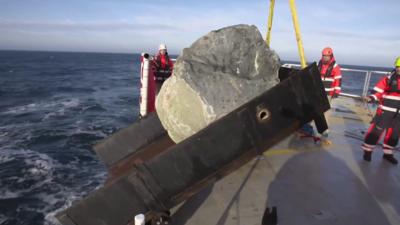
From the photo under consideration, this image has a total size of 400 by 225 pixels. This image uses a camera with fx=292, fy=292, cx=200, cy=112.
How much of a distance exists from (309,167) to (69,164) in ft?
22.5

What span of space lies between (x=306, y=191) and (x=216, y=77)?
2163 mm

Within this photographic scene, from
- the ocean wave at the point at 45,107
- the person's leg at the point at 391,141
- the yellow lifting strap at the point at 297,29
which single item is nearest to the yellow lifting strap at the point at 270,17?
the yellow lifting strap at the point at 297,29

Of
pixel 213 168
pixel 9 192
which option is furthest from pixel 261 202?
pixel 9 192

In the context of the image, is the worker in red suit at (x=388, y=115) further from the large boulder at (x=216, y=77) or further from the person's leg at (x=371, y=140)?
the large boulder at (x=216, y=77)

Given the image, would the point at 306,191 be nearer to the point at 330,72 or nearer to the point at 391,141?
the point at 391,141

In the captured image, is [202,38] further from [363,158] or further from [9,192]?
[9,192]

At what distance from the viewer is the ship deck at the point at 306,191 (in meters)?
3.22

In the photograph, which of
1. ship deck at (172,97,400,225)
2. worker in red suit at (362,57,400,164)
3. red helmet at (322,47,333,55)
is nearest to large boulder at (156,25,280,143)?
ship deck at (172,97,400,225)

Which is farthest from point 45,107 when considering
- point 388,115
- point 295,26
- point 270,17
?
point 388,115

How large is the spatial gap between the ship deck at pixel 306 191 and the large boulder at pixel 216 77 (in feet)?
3.40

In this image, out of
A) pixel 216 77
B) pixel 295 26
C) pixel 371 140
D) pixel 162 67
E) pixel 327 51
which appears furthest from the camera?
pixel 162 67

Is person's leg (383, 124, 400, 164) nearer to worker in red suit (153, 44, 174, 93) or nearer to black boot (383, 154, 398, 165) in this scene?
black boot (383, 154, 398, 165)

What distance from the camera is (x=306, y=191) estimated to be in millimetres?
3846

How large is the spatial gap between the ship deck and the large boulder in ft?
3.40
